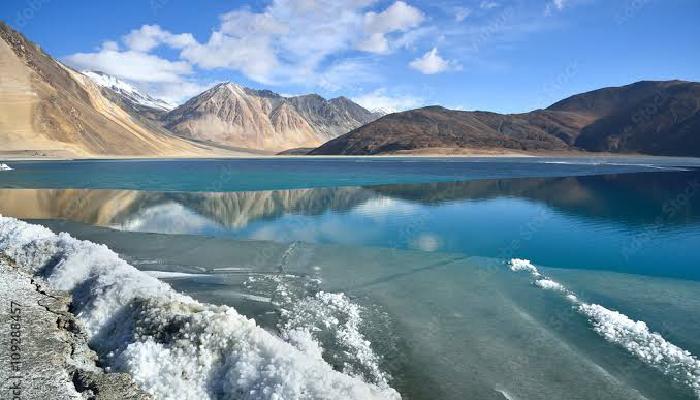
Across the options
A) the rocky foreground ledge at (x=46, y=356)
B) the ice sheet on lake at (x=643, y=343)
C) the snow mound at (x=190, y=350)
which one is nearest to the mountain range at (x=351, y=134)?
the rocky foreground ledge at (x=46, y=356)

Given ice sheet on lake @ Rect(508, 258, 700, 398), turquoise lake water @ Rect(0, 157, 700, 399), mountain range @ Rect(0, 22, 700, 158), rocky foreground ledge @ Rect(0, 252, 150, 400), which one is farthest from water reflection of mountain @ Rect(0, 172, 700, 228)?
mountain range @ Rect(0, 22, 700, 158)

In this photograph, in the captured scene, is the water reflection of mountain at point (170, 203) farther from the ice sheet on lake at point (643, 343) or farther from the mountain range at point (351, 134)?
the mountain range at point (351, 134)

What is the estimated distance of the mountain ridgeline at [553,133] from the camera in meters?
152

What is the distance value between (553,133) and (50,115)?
17033 centimetres

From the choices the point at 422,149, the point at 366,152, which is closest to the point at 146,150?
the point at 366,152

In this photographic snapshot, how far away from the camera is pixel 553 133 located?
7648 inches

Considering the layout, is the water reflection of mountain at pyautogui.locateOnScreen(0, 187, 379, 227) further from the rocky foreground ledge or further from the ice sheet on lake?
the ice sheet on lake

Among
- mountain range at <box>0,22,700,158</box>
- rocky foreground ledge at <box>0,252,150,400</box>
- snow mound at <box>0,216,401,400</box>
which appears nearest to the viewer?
rocky foreground ledge at <box>0,252,150,400</box>

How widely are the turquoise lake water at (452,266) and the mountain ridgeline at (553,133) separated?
123 meters

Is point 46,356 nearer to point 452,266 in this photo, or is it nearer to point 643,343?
point 643,343

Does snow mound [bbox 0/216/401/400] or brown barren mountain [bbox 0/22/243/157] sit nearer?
snow mound [bbox 0/216/401/400]

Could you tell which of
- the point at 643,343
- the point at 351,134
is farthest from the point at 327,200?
the point at 351,134

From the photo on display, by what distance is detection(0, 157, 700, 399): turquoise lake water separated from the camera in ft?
30.7

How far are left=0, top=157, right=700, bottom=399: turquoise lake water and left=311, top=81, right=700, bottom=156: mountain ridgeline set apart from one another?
4859 inches
